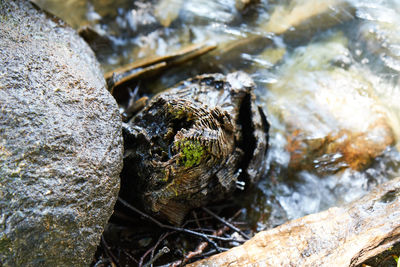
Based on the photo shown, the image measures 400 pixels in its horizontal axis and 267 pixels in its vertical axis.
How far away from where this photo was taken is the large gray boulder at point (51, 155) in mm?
2021

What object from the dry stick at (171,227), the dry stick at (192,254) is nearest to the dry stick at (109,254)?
the dry stick at (171,227)

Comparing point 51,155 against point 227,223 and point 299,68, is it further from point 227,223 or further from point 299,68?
point 299,68

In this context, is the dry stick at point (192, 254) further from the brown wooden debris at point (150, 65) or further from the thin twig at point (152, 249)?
the brown wooden debris at point (150, 65)

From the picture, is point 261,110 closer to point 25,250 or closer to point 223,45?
point 223,45

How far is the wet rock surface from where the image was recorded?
257 cm

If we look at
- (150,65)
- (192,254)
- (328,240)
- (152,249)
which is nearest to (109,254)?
(152,249)

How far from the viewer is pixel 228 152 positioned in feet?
9.66

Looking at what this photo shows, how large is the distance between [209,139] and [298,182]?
1768 millimetres

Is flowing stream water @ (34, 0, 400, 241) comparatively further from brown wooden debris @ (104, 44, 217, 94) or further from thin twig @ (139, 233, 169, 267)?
thin twig @ (139, 233, 169, 267)

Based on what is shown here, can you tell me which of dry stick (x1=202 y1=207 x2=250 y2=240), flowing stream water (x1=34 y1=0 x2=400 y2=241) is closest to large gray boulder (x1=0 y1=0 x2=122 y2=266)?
dry stick (x1=202 y1=207 x2=250 y2=240)

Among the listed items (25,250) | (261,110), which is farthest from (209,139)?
(25,250)

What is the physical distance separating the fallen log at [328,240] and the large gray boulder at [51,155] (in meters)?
0.97

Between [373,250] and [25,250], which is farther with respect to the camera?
[373,250]

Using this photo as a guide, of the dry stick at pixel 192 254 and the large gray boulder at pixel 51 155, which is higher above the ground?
the large gray boulder at pixel 51 155
